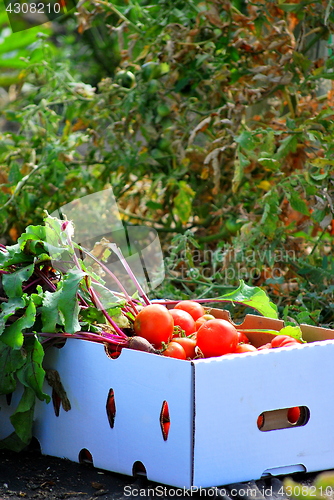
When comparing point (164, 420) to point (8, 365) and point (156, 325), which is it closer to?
point (156, 325)

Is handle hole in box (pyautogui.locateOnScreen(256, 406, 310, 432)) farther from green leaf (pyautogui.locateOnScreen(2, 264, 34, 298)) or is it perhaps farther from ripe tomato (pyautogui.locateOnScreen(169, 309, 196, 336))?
green leaf (pyautogui.locateOnScreen(2, 264, 34, 298))

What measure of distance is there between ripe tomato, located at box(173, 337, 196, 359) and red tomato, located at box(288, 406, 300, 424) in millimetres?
231

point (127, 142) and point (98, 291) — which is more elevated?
point (98, 291)

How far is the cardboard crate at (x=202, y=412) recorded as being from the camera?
44.6 inches

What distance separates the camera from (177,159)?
2480 millimetres

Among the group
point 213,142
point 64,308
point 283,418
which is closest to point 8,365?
point 64,308

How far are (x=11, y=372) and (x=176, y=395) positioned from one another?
0.38m

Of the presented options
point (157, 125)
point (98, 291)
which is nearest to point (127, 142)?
point (157, 125)

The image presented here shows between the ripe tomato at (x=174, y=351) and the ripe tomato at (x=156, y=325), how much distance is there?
0.04 metres

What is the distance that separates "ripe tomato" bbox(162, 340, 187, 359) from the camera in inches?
49.7

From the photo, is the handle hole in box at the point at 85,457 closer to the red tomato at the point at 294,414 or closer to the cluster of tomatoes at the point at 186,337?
the cluster of tomatoes at the point at 186,337

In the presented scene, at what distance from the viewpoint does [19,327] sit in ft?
4.10

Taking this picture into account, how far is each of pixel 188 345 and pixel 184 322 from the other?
107mm

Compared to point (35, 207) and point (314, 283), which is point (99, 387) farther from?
point (35, 207)
